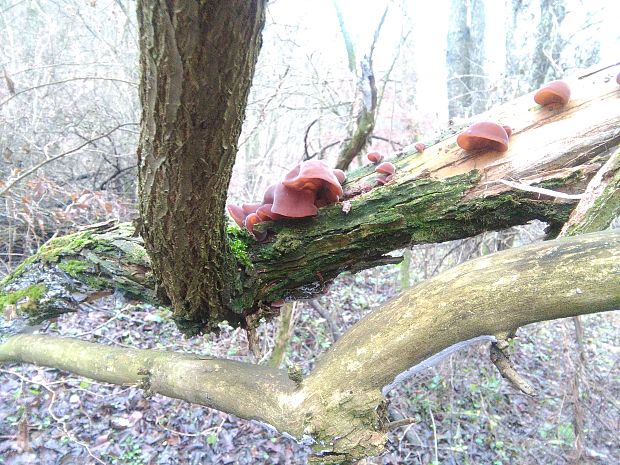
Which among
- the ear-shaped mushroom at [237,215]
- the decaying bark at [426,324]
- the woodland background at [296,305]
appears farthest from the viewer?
the woodland background at [296,305]

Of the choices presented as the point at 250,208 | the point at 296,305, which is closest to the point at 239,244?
the point at 250,208

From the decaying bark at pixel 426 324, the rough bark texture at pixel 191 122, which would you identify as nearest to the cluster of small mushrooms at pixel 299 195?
the rough bark texture at pixel 191 122

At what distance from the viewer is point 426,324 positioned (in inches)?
51.6

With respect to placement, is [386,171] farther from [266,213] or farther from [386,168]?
[266,213]

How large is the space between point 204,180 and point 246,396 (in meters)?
0.87

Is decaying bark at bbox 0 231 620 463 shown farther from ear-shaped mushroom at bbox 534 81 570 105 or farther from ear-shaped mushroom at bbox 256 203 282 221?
ear-shaped mushroom at bbox 534 81 570 105

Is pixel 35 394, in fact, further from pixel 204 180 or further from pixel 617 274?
pixel 617 274

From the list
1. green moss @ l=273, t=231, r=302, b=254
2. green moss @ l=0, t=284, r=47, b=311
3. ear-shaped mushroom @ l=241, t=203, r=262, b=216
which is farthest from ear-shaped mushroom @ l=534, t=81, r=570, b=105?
green moss @ l=0, t=284, r=47, b=311

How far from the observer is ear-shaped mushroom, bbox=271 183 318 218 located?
1.98m

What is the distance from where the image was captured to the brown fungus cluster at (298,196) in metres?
1.96

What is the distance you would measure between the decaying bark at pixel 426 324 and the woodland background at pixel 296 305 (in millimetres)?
1360

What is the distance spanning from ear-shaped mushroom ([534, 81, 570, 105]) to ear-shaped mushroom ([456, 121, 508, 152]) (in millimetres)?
320

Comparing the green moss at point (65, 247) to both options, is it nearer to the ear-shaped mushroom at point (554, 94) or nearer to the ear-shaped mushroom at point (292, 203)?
the ear-shaped mushroom at point (292, 203)

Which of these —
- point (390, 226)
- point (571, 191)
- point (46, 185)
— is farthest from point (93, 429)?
point (571, 191)
